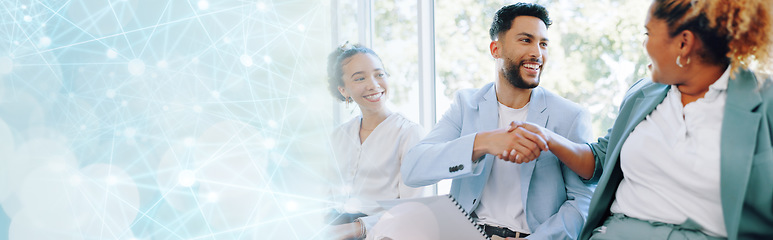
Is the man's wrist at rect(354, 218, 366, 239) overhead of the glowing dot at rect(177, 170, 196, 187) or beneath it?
beneath

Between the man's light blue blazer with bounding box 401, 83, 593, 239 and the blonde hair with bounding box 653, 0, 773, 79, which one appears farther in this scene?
the man's light blue blazer with bounding box 401, 83, 593, 239

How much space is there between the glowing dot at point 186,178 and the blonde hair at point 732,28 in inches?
50.9

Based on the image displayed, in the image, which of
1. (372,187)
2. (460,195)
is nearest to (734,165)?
(460,195)

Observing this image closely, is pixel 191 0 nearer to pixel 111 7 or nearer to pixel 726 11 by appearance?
pixel 111 7

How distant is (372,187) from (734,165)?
3.70 feet

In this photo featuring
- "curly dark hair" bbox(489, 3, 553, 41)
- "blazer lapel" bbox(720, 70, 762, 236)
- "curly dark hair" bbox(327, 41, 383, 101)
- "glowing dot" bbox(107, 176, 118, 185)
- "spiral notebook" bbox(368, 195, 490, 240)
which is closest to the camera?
"blazer lapel" bbox(720, 70, 762, 236)

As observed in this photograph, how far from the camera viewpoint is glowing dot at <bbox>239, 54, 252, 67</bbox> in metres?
1.58

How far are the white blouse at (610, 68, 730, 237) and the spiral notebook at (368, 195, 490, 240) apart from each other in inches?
14.5

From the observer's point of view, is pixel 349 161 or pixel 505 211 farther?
pixel 349 161

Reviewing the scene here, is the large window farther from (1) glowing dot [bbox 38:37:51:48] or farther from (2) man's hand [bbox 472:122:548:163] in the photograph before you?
(1) glowing dot [bbox 38:37:51:48]

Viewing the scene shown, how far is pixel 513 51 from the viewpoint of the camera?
1596mm

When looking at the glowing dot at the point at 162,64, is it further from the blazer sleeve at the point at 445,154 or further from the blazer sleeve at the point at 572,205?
the blazer sleeve at the point at 572,205

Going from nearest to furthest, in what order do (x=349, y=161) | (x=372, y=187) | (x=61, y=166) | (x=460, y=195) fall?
(x=61, y=166) < (x=460, y=195) < (x=372, y=187) < (x=349, y=161)

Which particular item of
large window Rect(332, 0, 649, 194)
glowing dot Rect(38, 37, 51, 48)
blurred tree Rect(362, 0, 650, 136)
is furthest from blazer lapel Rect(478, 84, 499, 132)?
glowing dot Rect(38, 37, 51, 48)
